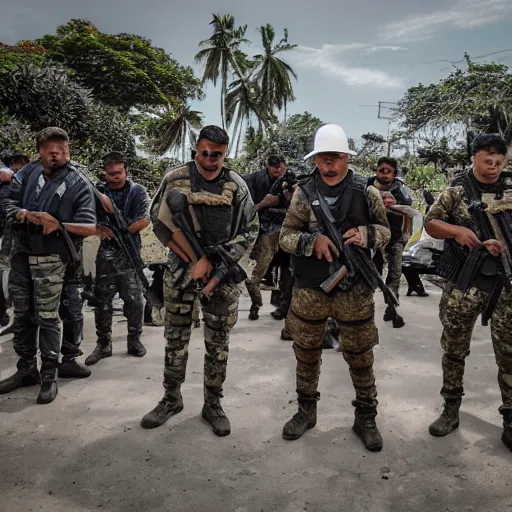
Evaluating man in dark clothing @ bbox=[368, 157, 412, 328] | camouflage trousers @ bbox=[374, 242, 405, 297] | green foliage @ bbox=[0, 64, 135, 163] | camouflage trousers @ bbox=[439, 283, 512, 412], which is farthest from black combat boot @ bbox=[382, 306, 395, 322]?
green foliage @ bbox=[0, 64, 135, 163]

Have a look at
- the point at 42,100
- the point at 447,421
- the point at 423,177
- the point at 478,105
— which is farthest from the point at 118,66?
the point at 447,421

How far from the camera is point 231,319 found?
327cm

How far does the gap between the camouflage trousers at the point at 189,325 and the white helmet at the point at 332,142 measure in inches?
43.7

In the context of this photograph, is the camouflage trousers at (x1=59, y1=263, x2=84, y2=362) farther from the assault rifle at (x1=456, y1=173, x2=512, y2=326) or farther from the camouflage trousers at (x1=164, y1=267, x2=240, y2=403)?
the assault rifle at (x1=456, y1=173, x2=512, y2=326)

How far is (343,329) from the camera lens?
303 centimetres

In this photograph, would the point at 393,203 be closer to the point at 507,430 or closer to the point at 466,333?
the point at 466,333

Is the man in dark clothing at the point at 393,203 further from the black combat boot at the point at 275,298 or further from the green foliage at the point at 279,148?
the green foliage at the point at 279,148

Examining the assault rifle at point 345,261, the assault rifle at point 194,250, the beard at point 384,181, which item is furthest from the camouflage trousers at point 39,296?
the beard at point 384,181

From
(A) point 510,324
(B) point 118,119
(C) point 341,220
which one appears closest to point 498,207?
(A) point 510,324

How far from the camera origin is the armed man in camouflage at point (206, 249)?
3.09 meters

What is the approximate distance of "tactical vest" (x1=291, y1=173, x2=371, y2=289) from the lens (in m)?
2.94

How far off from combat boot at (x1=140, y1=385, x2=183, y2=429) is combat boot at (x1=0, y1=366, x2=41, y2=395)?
1.23m

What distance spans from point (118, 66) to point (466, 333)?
30460mm

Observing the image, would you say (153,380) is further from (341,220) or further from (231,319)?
(341,220)
